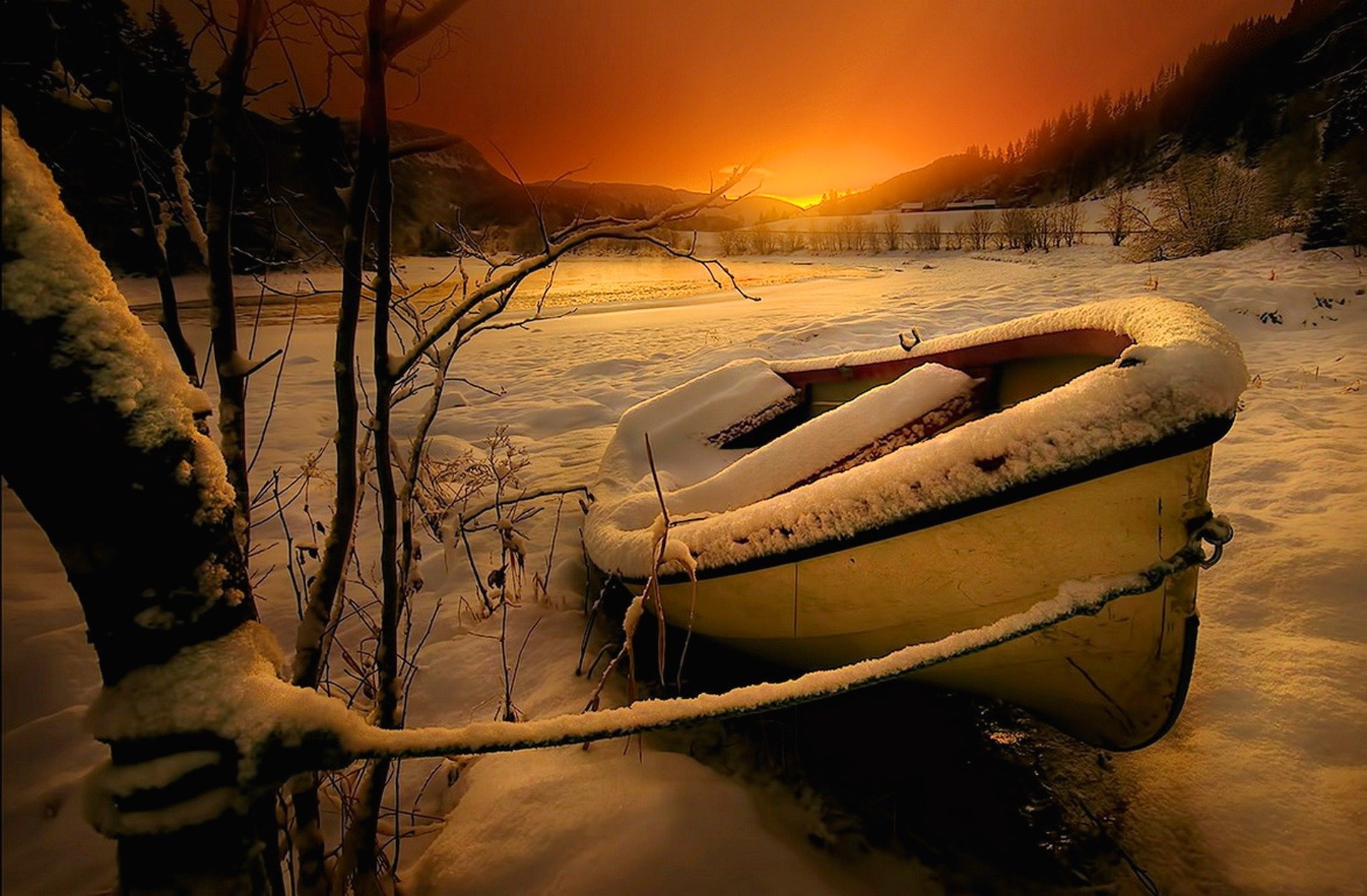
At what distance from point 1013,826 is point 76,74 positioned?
117 inches

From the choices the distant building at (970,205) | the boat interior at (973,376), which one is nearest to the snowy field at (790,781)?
the boat interior at (973,376)

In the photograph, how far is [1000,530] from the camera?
58.3 inches

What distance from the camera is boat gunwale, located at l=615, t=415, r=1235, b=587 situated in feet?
4.31

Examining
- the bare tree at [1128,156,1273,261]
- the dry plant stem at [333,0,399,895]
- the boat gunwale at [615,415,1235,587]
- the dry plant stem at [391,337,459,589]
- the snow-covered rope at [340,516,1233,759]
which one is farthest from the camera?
the bare tree at [1128,156,1273,261]

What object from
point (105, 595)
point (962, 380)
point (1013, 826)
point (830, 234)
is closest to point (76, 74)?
point (105, 595)

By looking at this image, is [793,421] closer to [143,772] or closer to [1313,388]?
[143,772]

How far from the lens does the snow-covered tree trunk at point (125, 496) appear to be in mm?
658

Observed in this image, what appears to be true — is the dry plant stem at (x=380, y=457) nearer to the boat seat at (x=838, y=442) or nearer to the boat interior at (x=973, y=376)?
the boat seat at (x=838, y=442)

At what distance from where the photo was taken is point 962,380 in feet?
8.10

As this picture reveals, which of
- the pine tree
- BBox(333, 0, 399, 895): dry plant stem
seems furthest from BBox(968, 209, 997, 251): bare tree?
BBox(333, 0, 399, 895): dry plant stem

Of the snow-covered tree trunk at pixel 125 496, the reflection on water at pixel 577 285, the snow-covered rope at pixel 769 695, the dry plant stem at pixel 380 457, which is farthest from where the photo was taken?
the reflection on water at pixel 577 285

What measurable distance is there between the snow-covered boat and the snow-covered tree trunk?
0.95 metres

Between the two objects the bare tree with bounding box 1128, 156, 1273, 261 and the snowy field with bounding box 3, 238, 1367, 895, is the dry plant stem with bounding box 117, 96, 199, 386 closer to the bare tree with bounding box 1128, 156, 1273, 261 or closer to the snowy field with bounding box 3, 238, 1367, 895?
the snowy field with bounding box 3, 238, 1367, 895

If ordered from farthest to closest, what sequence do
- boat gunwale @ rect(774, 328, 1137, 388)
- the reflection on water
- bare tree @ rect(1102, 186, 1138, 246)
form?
bare tree @ rect(1102, 186, 1138, 246) < the reflection on water < boat gunwale @ rect(774, 328, 1137, 388)
